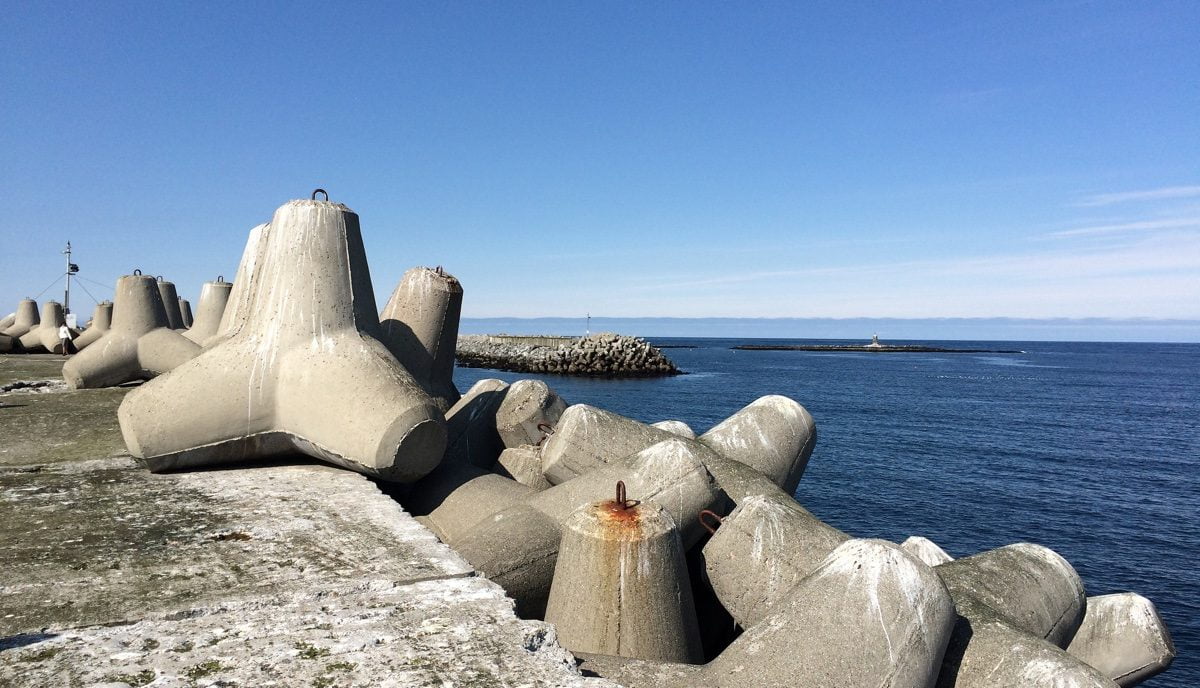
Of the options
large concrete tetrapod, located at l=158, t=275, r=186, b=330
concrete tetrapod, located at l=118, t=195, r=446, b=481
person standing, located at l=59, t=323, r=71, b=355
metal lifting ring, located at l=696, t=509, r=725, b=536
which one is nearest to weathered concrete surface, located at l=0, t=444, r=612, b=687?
concrete tetrapod, located at l=118, t=195, r=446, b=481

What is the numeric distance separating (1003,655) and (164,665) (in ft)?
11.1

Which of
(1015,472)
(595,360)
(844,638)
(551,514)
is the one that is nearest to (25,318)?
(551,514)

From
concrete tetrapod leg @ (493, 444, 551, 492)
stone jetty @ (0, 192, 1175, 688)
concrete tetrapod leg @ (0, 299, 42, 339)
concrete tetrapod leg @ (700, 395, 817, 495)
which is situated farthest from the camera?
concrete tetrapod leg @ (0, 299, 42, 339)

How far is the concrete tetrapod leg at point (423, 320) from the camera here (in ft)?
19.9

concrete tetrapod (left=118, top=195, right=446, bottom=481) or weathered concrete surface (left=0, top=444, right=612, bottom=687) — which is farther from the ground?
concrete tetrapod (left=118, top=195, right=446, bottom=481)

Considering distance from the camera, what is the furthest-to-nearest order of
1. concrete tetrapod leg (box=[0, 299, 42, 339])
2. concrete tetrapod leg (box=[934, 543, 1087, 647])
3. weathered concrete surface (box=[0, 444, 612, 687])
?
1. concrete tetrapod leg (box=[0, 299, 42, 339])
2. concrete tetrapod leg (box=[934, 543, 1087, 647])
3. weathered concrete surface (box=[0, 444, 612, 687])

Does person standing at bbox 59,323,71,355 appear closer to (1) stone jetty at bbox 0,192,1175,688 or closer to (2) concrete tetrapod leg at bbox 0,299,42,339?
(2) concrete tetrapod leg at bbox 0,299,42,339

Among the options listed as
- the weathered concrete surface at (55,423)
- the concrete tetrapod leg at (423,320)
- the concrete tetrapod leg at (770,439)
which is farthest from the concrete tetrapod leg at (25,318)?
the concrete tetrapod leg at (770,439)

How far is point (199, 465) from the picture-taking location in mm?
4617

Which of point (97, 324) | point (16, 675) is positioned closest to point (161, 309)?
point (97, 324)

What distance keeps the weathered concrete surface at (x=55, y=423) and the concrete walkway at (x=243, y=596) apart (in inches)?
39.4

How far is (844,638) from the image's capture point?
2.89 meters

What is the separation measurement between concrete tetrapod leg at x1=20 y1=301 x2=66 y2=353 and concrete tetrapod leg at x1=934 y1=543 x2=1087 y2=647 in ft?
58.4

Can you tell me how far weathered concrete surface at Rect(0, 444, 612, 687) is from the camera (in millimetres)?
2137
